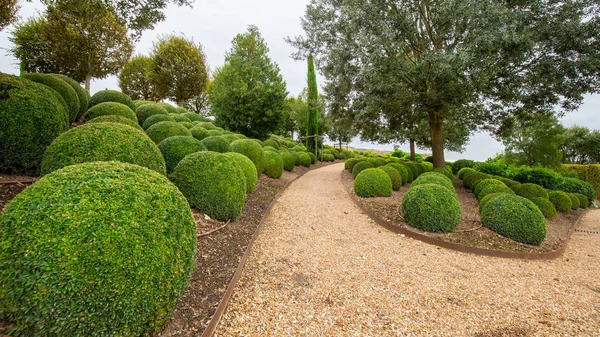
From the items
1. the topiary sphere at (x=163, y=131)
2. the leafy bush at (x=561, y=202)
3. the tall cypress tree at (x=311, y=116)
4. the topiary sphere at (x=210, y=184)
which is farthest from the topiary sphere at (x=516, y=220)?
the tall cypress tree at (x=311, y=116)

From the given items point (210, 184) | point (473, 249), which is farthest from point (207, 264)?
point (473, 249)

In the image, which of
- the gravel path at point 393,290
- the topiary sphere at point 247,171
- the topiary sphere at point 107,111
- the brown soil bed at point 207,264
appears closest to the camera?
the brown soil bed at point 207,264

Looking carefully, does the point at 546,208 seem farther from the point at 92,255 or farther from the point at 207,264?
the point at 92,255

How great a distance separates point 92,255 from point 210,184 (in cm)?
286

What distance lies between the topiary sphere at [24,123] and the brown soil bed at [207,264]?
28 cm

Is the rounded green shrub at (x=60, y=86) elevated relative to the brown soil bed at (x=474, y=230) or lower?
elevated

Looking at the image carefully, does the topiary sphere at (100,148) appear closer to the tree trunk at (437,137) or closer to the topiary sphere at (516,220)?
the topiary sphere at (516,220)

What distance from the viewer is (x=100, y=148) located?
3295 millimetres

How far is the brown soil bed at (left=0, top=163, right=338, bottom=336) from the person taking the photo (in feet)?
7.83

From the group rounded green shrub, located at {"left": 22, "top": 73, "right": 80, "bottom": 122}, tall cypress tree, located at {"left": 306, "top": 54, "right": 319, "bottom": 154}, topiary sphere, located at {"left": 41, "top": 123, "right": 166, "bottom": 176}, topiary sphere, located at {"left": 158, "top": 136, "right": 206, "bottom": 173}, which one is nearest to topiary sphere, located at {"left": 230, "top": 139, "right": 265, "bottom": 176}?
topiary sphere, located at {"left": 158, "top": 136, "right": 206, "bottom": 173}

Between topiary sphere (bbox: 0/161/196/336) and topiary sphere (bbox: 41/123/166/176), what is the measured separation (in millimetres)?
1219

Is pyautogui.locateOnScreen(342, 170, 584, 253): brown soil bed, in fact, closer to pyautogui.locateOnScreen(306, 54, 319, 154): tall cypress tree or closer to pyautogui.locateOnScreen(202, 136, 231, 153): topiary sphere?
pyautogui.locateOnScreen(202, 136, 231, 153): topiary sphere

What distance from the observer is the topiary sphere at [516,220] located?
5.61 meters

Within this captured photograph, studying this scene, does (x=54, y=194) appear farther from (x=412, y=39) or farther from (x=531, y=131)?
(x=531, y=131)
